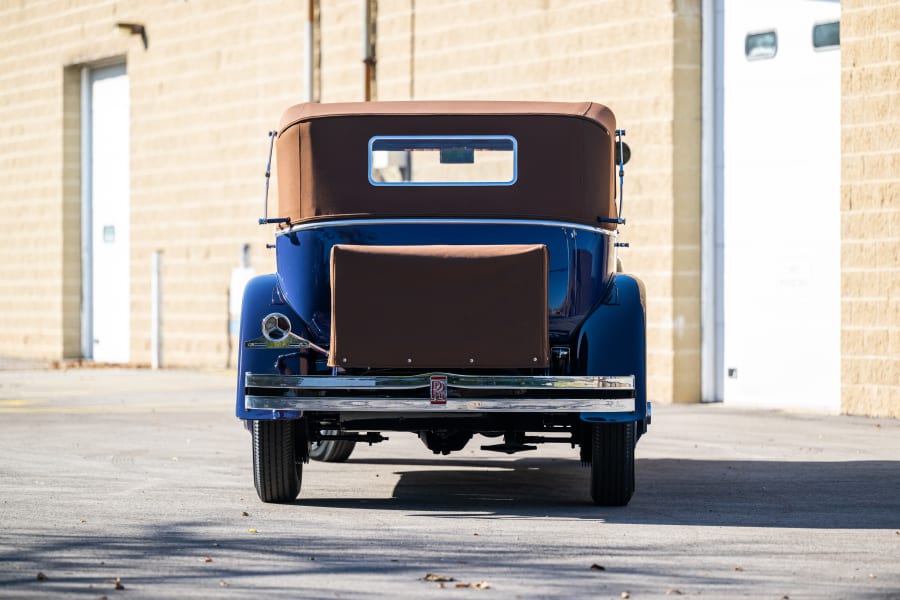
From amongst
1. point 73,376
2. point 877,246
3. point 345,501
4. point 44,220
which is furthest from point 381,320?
point 44,220

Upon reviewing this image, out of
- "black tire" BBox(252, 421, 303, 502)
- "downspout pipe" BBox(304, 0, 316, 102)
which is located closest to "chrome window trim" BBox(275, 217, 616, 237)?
"black tire" BBox(252, 421, 303, 502)

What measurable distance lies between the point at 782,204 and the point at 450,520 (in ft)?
28.2

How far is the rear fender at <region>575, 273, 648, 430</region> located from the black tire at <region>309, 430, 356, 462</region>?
313cm

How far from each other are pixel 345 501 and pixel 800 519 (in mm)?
2527

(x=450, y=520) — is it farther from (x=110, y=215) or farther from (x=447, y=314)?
(x=110, y=215)

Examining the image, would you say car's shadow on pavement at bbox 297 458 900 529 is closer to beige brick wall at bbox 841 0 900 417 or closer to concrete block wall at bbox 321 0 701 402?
beige brick wall at bbox 841 0 900 417

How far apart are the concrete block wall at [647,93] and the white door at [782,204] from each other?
0.38 metres

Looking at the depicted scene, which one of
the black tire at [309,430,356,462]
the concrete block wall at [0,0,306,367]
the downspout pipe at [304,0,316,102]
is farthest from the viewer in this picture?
the concrete block wall at [0,0,306,367]

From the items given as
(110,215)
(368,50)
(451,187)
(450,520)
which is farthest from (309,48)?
(450,520)

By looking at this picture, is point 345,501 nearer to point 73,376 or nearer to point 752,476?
point 752,476

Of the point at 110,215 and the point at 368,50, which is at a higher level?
the point at 368,50

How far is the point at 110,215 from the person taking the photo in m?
25.5

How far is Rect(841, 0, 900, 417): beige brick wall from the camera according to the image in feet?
47.3

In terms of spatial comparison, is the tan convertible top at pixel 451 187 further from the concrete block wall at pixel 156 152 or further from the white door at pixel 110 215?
the white door at pixel 110 215
